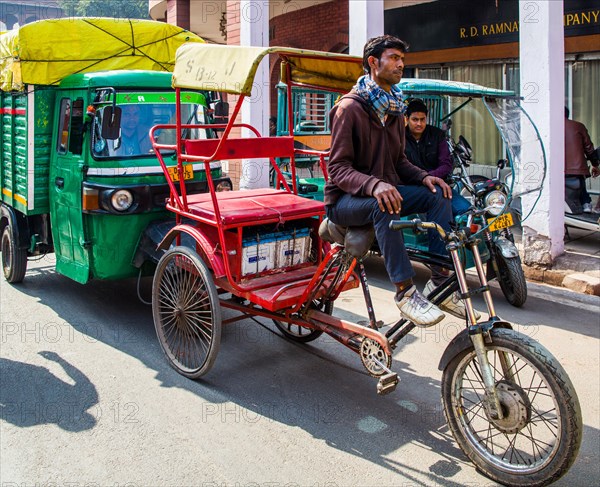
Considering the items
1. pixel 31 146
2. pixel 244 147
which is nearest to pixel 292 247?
pixel 244 147

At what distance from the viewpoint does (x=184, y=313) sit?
197 inches

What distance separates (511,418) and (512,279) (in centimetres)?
333

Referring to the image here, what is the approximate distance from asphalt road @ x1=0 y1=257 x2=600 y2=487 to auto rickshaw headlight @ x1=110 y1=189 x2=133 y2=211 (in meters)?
1.09

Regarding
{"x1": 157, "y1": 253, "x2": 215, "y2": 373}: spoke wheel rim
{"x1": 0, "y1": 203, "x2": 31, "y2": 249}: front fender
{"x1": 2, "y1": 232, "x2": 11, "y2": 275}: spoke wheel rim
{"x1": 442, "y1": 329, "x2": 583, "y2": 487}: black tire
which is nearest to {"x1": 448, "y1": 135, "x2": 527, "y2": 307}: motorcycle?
{"x1": 442, "y1": 329, "x2": 583, "y2": 487}: black tire

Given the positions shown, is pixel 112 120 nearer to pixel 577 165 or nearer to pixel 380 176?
pixel 380 176

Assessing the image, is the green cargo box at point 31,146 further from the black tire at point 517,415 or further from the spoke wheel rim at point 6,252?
the black tire at point 517,415

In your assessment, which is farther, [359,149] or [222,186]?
[222,186]

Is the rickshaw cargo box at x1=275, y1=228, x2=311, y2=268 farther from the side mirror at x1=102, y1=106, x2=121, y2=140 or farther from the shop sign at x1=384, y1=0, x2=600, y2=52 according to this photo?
the shop sign at x1=384, y1=0, x2=600, y2=52

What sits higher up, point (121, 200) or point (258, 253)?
point (121, 200)

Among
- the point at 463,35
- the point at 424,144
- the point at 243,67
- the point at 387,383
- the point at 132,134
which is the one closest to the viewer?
the point at 387,383

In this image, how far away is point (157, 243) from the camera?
5.79 m

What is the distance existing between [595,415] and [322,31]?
40.8 ft

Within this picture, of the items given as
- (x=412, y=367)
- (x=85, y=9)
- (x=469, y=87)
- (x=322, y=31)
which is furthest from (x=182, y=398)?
(x=85, y=9)

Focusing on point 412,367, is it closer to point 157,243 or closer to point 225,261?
point 225,261
